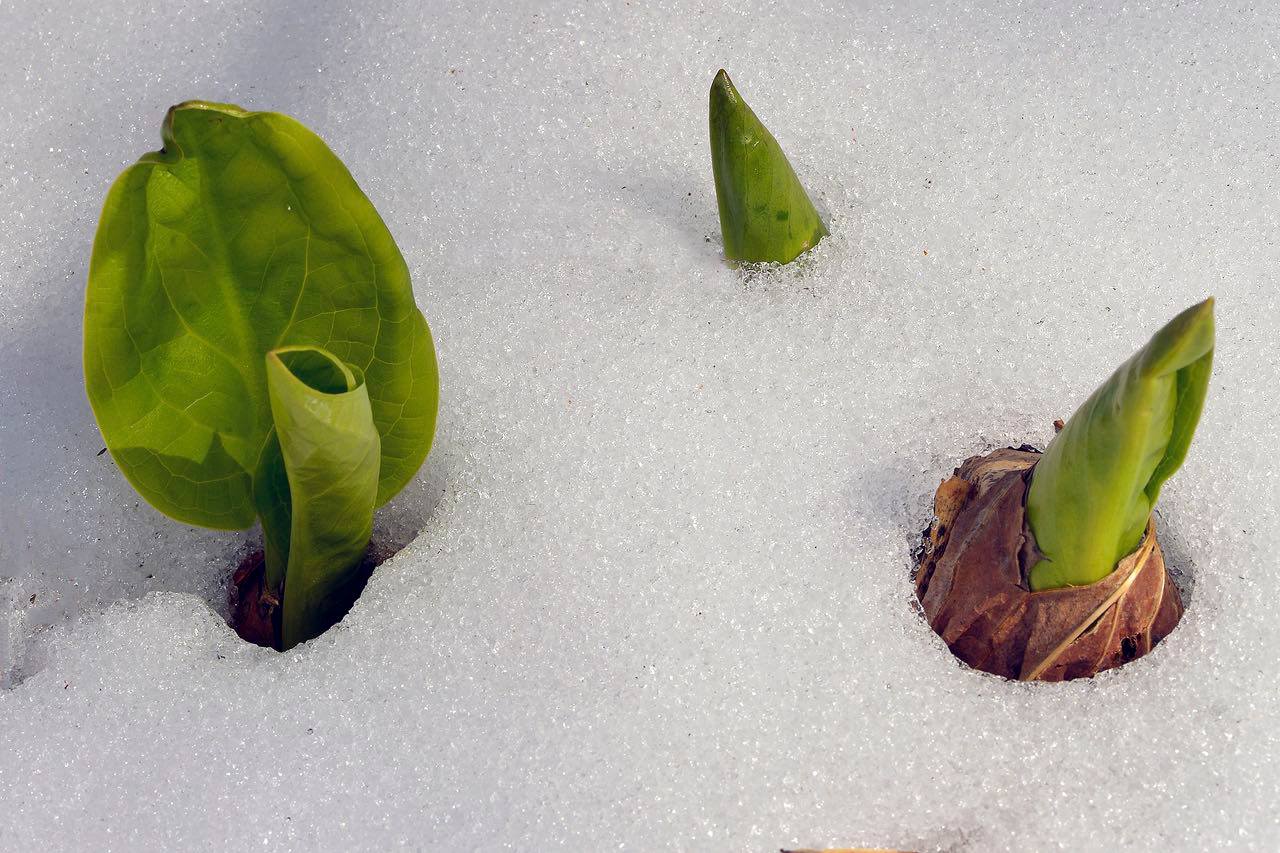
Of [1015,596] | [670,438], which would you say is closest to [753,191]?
[670,438]

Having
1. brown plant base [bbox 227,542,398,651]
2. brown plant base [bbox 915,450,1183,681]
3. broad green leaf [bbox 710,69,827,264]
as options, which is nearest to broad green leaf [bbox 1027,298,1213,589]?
brown plant base [bbox 915,450,1183,681]

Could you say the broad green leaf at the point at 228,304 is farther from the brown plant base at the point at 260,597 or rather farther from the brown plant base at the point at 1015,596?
the brown plant base at the point at 1015,596

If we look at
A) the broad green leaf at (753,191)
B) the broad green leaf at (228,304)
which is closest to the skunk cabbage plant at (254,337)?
the broad green leaf at (228,304)

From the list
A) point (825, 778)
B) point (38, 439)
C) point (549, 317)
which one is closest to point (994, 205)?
point (549, 317)

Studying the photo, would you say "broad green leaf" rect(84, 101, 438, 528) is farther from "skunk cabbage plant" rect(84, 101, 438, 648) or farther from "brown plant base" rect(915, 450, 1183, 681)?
"brown plant base" rect(915, 450, 1183, 681)

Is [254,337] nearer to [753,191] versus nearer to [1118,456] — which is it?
[753,191]

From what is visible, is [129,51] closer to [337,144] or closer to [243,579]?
[337,144]
